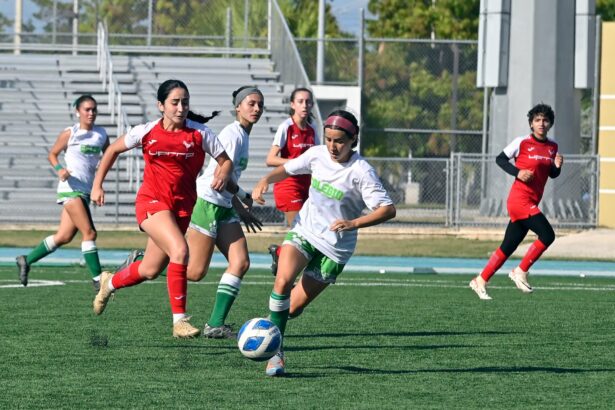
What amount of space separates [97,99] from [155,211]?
2213cm

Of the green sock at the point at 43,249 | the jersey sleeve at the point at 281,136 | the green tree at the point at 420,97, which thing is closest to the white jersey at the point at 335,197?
the jersey sleeve at the point at 281,136

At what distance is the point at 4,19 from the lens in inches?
1341

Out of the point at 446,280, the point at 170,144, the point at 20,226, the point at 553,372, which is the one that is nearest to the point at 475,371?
the point at 553,372

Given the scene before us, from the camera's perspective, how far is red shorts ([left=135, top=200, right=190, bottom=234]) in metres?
10.0

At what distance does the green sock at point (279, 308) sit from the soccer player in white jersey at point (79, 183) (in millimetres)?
5698

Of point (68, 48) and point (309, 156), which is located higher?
point (68, 48)

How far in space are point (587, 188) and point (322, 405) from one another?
21379 mm

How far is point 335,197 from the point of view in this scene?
349 inches

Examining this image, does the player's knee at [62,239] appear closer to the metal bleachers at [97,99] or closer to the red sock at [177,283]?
the red sock at [177,283]

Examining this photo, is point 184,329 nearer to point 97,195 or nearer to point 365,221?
point 97,195

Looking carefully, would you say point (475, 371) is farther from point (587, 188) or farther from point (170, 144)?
point (587, 188)

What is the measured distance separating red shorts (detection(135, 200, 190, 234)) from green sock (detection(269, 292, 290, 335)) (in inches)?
65.2

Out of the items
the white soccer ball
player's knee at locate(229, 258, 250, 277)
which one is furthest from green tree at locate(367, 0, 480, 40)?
the white soccer ball

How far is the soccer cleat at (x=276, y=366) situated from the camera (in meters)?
8.18
